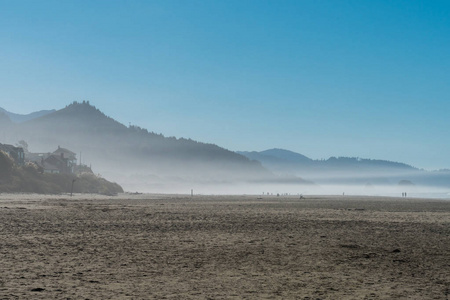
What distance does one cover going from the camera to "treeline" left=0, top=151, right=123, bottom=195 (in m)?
76.7

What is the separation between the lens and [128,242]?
58.2ft

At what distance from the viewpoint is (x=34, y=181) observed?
80.4m

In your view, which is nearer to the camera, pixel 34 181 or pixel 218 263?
pixel 218 263

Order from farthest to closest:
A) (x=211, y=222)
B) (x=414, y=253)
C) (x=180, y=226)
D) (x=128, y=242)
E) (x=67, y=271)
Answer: (x=211, y=222) < (x=180, y=226) < (x=128, y=242) < (x=414, y=253) < (x=67, y=271)

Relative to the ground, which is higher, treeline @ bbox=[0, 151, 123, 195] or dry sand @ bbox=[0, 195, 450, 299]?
treeline @ bbox=[0, 151, 123, 195]

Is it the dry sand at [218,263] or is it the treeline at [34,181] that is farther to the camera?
the treeline at [34,181]

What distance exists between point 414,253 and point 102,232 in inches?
497

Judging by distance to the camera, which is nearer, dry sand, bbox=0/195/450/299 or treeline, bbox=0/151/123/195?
dry sand, bbox=0/195/450/299

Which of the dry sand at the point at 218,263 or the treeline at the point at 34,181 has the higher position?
the treeline at the point at 34,181

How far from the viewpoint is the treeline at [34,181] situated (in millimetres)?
76688

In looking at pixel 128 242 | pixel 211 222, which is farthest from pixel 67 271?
pixel 211 222

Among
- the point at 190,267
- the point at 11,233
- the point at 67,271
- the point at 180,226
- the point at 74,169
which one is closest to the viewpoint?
the point at 67,271

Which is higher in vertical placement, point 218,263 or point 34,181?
point 34,181

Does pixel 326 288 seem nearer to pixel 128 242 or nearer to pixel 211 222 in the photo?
pixel 128 242
